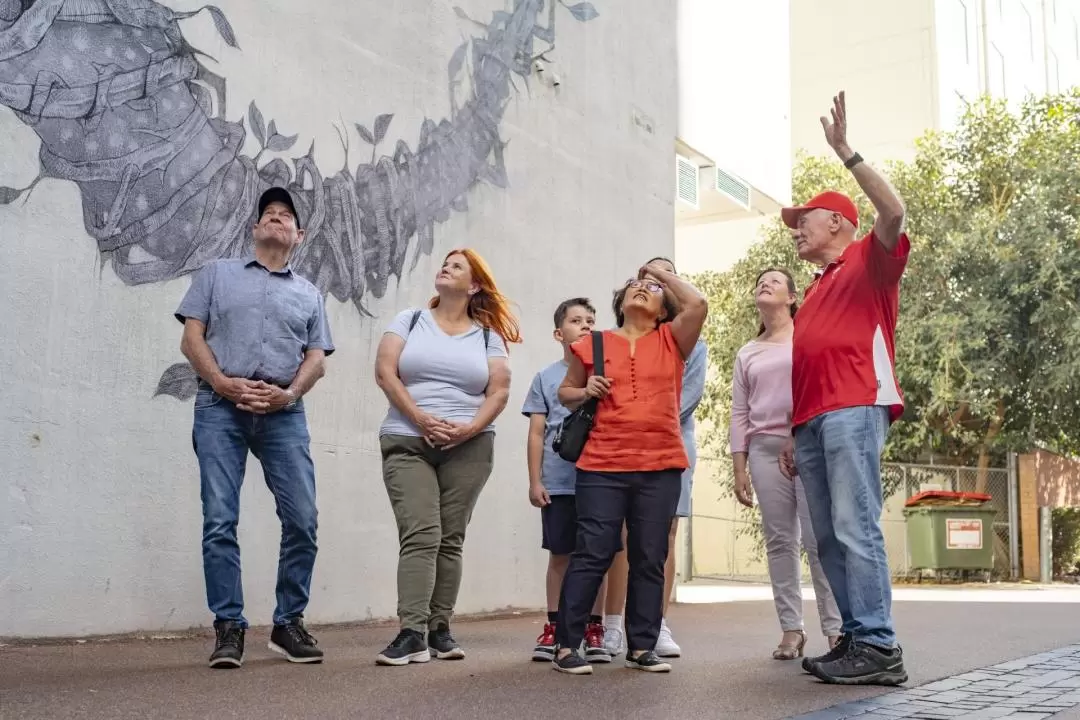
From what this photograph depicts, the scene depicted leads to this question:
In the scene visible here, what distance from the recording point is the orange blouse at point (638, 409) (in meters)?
4.68

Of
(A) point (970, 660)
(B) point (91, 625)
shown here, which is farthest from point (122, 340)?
(A) point (970, 660)

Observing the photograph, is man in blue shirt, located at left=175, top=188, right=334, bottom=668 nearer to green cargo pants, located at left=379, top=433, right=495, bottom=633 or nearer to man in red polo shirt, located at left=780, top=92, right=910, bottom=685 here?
green cargo pants, located at left=379, top=433, right=495, bottom=633

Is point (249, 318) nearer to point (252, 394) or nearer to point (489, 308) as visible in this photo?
point (252, 394)

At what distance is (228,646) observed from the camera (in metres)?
4.58

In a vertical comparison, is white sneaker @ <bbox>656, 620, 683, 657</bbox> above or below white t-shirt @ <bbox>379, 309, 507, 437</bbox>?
below

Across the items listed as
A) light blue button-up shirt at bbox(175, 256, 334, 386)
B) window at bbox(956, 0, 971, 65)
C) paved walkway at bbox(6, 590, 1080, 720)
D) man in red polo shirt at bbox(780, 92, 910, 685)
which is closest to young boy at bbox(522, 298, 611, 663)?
paved walkway at bbox(6, 590, 1080, 720)

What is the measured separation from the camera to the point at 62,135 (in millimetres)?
5500

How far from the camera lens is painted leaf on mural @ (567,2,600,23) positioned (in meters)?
9.67

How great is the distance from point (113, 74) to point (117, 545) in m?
2.32

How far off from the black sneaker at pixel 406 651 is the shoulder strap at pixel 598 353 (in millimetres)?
1324

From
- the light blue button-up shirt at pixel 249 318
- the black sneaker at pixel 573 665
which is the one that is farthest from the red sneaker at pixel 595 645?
the light blue button-up shirt at pixel 249 318

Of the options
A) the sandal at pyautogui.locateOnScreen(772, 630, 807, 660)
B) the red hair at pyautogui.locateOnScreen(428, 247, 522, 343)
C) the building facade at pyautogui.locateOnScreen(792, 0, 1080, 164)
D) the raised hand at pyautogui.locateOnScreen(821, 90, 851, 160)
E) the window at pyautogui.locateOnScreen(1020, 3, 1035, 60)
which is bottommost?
the sandal at pyautogui.locateOnScreen(772, 630, 807, 660)

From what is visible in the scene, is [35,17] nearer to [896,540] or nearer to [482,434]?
[482,434]

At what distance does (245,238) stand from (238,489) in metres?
2.03
